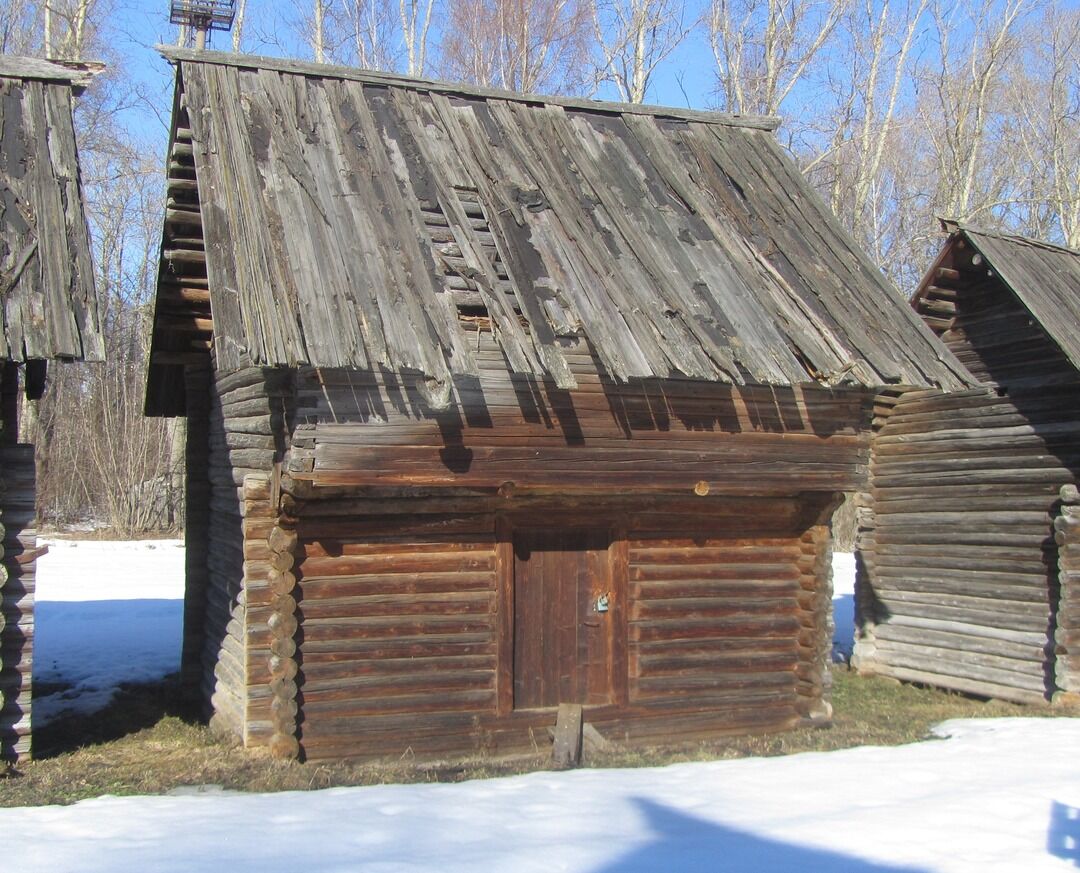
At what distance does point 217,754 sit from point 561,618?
297 centimetres

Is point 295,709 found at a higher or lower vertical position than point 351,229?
lower

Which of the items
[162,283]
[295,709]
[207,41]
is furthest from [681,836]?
[207,41]

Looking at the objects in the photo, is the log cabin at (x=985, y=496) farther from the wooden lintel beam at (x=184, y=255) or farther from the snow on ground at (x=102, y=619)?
the snow on ground at (x=102, y=619)

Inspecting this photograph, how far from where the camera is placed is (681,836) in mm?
5980

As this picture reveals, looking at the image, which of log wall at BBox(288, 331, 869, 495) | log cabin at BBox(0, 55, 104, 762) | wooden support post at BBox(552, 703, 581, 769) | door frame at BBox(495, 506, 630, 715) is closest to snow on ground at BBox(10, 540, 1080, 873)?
wooden support post at BBox(552, 703, 581, 769)

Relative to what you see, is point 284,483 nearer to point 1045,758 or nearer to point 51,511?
point 1045,758

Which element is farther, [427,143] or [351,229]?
[427,143]


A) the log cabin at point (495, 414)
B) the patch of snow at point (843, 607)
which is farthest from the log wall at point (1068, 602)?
the patch of snow at point (843, 607)

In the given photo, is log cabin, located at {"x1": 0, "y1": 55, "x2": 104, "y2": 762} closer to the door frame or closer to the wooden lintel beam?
the wooden lintel beam

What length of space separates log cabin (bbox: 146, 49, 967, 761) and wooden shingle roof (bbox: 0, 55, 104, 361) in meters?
0.98

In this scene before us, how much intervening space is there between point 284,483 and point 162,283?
3.56 metres

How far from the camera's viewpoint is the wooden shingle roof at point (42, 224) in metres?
8.05

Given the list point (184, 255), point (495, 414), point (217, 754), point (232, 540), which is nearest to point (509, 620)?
point (495, 414)

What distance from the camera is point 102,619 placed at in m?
16.4
